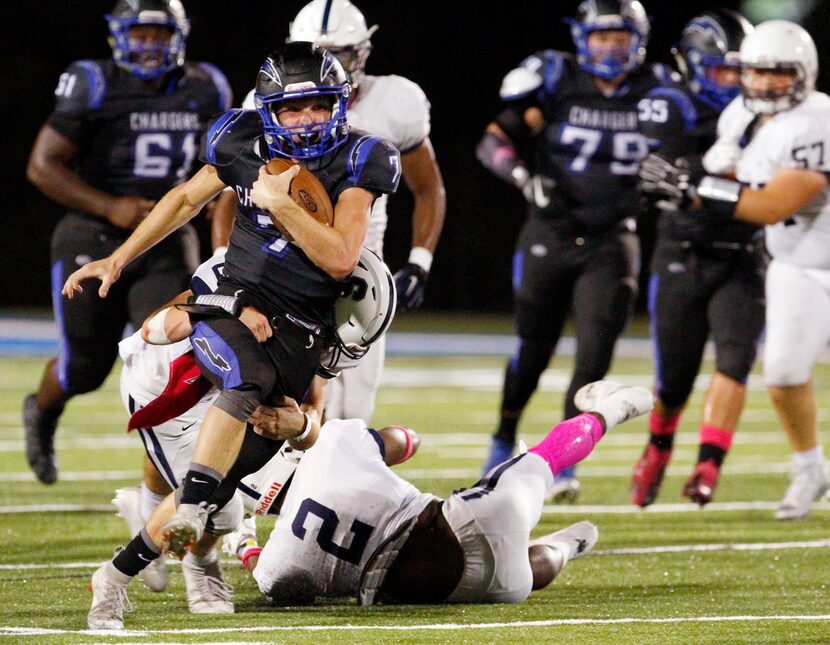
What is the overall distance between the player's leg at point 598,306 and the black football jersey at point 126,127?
1.59 m

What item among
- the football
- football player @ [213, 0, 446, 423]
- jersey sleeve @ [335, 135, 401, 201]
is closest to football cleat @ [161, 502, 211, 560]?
the football

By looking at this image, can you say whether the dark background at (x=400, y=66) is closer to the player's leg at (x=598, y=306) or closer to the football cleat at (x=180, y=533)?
the player's leg at (x=598, y=306)

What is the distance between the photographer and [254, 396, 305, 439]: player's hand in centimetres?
386

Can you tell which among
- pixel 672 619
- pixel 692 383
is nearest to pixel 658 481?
pixel 692 383

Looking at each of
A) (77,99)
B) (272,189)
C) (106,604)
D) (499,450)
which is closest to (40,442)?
(77,99)

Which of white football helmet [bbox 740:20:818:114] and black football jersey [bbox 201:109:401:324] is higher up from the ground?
white football helmet [bbox 740:20:818:114]

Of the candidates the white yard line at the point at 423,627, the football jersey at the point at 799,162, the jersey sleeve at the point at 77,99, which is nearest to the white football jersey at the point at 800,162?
the football jersey at the point at 799,162

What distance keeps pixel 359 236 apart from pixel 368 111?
1.70m

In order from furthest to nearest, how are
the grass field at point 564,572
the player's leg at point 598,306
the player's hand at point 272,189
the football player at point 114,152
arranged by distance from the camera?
1. the player's leg at point 598,306
2. the football player at point 114,152
3. the player's hand at point 272,189
4. the grass field at point 564,572

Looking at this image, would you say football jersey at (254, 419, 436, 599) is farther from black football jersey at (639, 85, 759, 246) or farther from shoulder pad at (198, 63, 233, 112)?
black football jersey at (639, 85, 759, 246)

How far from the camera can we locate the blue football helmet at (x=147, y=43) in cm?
612

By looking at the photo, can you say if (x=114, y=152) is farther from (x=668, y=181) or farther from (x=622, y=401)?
A: (x=622, y=401)

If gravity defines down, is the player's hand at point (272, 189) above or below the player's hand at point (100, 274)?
above

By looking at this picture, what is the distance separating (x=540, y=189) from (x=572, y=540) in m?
2.61
